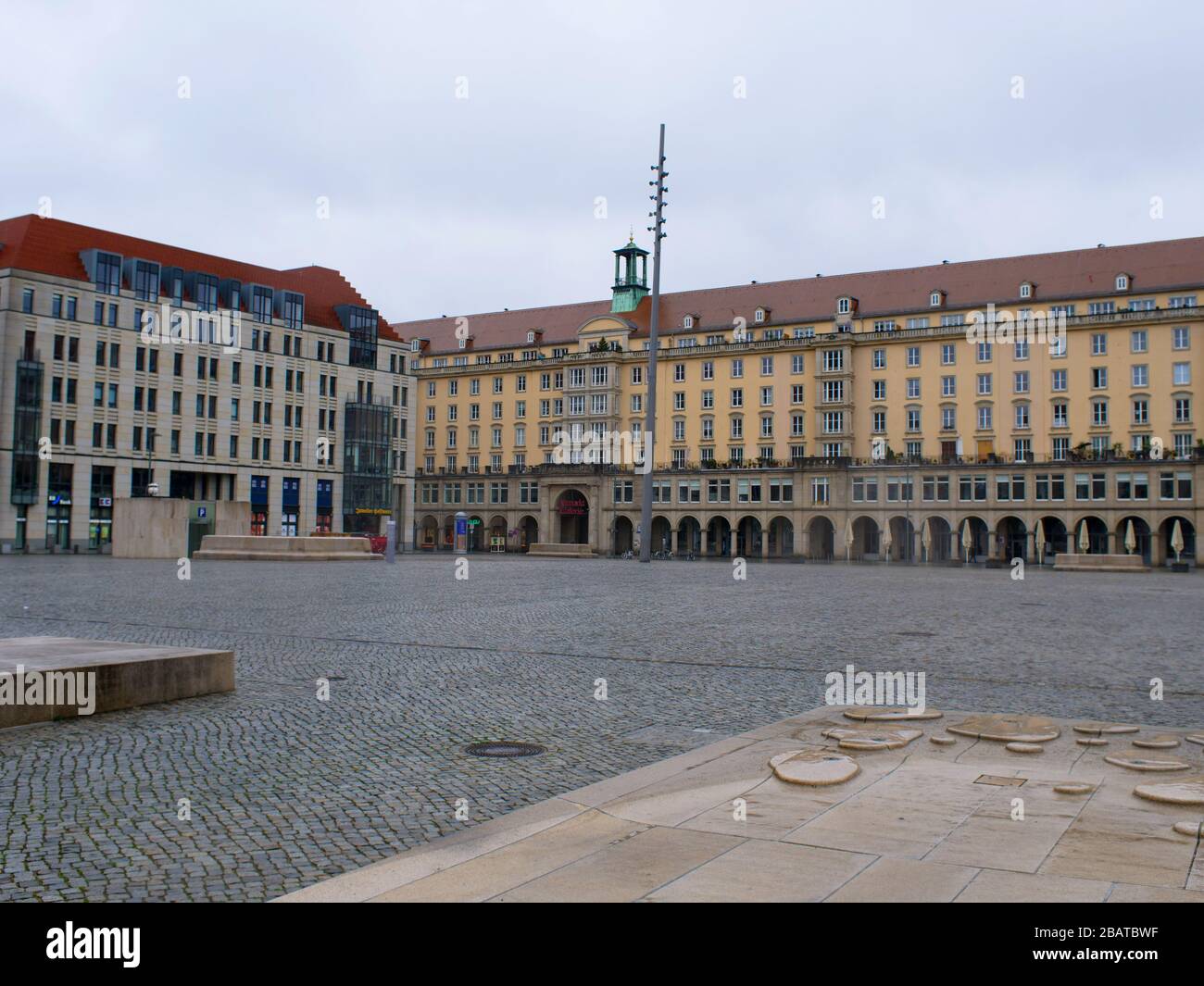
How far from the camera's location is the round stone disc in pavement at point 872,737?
302 inches

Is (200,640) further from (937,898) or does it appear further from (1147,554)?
(1147,554)

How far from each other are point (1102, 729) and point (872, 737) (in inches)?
67.3

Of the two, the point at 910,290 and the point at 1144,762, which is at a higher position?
the point at 910,290

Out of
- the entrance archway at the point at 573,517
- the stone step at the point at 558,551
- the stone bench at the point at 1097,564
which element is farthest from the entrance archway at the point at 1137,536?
the entrance archway at the point at 573,517

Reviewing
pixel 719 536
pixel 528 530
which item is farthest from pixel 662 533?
pixel 528 530

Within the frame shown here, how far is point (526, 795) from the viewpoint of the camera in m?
6.73

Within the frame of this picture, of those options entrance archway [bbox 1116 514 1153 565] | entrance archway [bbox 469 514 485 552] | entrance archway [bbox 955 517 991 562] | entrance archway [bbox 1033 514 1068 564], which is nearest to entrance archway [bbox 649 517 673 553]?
entrance archway [bbox 469 514 485 552]

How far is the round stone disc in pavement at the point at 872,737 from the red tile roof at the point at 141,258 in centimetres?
7364

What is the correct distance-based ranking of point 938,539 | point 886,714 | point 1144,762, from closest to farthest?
1. point 1144,762
2. point 886,714
3. point 938,539

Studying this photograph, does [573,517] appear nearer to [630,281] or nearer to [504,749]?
[630,281]

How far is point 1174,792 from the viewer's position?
6.00 metres
